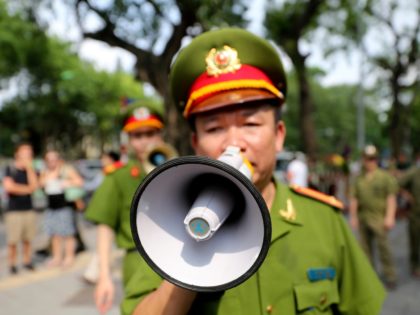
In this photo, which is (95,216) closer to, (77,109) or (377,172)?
(377,172)

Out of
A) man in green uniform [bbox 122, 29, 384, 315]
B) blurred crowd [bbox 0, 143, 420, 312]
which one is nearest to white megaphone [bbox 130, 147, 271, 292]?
man in green uniform [bbox 122, 29, 384, 315]

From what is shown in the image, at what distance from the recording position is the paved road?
16.3 ft

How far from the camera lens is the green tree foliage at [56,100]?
30.4 meters

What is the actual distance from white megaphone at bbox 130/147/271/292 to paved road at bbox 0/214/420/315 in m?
3.99

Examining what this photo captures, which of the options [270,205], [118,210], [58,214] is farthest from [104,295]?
[58,214]

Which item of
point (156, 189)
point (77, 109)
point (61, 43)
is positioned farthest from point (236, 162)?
point (77, 109)

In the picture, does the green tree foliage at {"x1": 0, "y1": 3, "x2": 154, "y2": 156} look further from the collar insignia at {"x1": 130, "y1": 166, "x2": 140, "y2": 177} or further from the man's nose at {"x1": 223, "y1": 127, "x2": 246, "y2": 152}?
the man's nose at {"x1": 223, "y1": 127, "x2": 246, "y2": 152}

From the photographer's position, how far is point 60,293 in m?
5.60

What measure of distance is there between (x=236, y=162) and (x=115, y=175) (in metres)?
2.27

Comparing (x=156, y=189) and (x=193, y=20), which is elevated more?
(x=193, y=20)

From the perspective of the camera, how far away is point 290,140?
56125mm

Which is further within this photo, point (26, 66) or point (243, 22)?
point (26, 66)

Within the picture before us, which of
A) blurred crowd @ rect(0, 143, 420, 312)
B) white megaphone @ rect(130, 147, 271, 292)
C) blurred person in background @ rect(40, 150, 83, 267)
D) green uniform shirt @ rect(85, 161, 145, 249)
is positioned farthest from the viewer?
blurred person in background @ rect(40, 150, 83, 267)

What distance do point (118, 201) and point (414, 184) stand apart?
4.57 m
